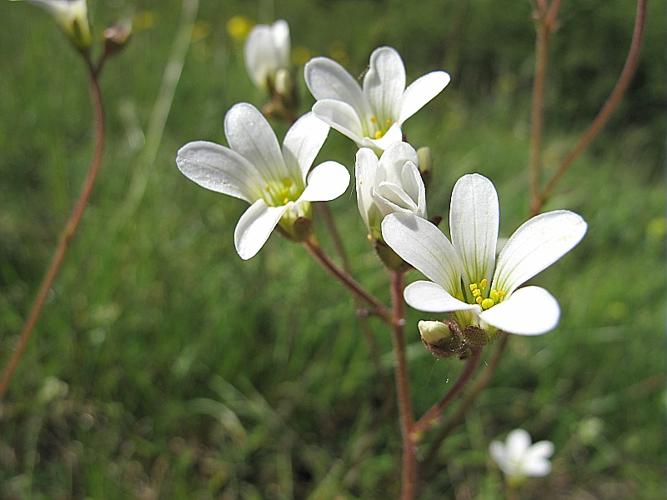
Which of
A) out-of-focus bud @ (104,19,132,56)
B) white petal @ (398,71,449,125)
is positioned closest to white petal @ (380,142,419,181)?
white petal @ (398,71,449,125)

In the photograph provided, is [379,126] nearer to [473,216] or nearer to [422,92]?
[422,92]

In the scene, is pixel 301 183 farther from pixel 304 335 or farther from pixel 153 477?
pixel 153 477

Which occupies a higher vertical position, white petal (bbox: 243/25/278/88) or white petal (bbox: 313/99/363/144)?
white petal (bbox: 243/25/278/88)

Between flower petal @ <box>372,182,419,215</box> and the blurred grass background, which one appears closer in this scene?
flower petal @ <box>372,182,419,215</box>

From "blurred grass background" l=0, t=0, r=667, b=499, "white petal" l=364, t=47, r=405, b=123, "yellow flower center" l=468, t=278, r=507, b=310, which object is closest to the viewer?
"yellow flower center" l=468, t=278, r=507, b=310

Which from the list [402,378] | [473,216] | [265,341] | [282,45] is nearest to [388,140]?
[473,216]

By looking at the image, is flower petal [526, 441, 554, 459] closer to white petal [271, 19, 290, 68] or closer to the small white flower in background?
white petal [271, 19, 290, 68]

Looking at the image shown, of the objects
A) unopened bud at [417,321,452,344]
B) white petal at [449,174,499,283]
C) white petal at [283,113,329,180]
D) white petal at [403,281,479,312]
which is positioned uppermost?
white petal at [283,113,329,180]

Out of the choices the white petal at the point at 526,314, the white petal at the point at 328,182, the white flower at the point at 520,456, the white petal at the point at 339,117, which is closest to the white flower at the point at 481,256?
the white petal at the point at 526,314
